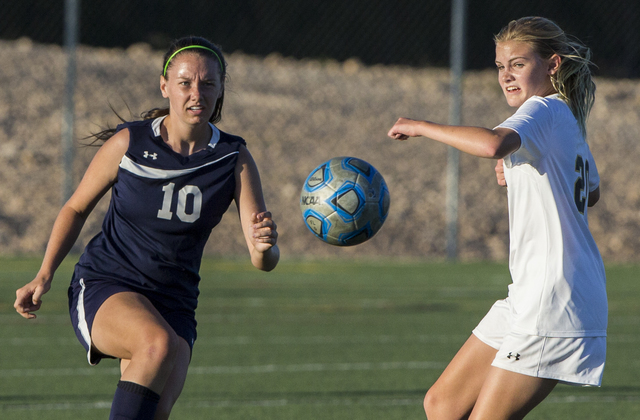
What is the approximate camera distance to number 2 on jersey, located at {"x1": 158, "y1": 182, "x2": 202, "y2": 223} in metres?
3.83

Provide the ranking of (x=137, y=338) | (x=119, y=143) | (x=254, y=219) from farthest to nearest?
(x=119, y=143)
(x=254, y=219)
(x=137, y=338)

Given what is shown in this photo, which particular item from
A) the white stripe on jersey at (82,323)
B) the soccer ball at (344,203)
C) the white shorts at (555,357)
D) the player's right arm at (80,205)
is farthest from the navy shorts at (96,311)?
the white shorts at (555,357)

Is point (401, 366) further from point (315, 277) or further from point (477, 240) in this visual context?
point (477, 240)

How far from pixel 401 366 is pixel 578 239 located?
375 centimetres

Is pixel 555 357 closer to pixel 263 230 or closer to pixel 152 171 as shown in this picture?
pixel 263 230

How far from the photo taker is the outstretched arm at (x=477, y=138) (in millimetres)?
3080

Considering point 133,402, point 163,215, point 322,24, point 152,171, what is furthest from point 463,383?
point 322,24

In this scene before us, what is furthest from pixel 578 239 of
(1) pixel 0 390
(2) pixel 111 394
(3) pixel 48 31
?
(3) pixel 48 31

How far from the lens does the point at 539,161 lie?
3.26m

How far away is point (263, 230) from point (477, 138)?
902 millimetres

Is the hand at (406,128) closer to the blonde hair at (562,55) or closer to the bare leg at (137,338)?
the blonde hair at (562,55)

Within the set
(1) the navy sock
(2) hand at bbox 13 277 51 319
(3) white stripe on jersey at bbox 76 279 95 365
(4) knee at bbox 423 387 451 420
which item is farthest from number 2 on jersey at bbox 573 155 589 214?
(2) hand at bbox 13 277 51 319

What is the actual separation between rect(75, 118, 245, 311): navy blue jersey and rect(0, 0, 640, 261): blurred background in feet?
33.1

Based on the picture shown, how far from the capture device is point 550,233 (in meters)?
3.28
